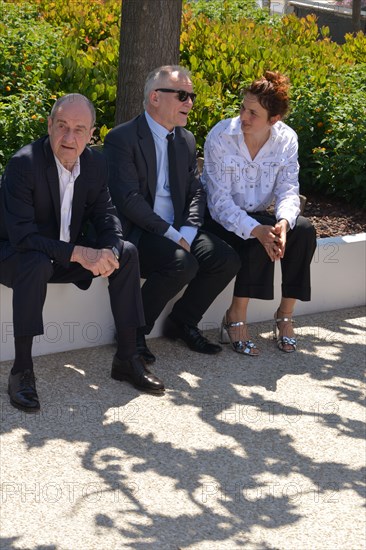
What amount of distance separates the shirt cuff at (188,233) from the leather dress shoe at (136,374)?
0.85 meters

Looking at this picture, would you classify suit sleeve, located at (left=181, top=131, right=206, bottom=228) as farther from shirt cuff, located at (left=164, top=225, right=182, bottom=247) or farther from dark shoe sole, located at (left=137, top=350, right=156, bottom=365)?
dark shoe sole, located at (left=137, top=350, right=156, bottom=365)

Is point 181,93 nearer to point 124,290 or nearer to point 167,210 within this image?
point 167,210

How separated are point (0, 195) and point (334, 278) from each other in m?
2.60

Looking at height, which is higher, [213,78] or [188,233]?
[213,78]

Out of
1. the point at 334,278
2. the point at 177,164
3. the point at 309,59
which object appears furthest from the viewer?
the point at 309,59

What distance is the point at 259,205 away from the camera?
6.54 metres

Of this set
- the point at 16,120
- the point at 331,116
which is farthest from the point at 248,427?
the point at 331,116

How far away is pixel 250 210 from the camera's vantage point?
652cm

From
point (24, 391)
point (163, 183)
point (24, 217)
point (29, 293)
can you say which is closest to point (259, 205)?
point (163, 183)

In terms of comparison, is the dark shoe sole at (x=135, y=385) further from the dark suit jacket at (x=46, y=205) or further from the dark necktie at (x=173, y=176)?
the dark necktie at (x=173, y=176)

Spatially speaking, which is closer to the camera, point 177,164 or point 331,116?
point 177,164

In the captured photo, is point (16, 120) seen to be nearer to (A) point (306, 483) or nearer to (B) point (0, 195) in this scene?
(B) point (0, 195)

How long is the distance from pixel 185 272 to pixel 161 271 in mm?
142

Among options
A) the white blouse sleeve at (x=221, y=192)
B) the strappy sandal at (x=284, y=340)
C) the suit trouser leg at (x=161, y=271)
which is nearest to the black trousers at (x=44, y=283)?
the suit trouser leg at (x=161, y=271)
